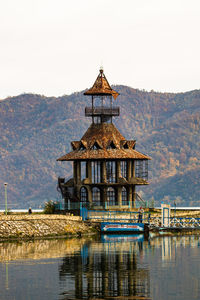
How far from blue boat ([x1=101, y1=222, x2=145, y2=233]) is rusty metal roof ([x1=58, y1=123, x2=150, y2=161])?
1066 centimetres

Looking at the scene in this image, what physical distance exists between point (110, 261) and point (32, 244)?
16041 mm

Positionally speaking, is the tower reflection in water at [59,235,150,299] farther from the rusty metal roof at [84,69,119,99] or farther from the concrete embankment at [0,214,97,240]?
the rusty metal roof at [84,69,119,99]

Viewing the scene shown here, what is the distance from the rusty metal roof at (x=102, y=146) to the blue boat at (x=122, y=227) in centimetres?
1066

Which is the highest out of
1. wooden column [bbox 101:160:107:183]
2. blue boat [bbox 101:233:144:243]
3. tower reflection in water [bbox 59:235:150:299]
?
wooden column [bbox 101:160:107:183]

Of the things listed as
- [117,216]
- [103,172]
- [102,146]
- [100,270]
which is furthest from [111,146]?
[100,270]

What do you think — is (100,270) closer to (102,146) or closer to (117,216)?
(117,216)

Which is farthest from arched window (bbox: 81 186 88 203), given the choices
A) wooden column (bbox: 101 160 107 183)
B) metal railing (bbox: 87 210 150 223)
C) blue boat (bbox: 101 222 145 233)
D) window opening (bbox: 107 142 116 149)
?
blue boat (bbox: 101 222 145 233)

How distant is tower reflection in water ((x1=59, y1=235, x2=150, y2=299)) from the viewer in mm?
49281

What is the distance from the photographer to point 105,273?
56312 mm

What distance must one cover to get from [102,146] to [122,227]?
13693 millimetres

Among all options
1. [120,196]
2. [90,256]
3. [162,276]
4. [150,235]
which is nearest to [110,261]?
[90,256]

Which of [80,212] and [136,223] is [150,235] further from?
[80,212]

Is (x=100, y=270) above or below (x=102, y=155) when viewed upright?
below

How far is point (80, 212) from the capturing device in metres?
94.3
